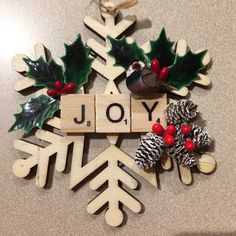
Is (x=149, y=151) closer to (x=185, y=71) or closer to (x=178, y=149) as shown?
(x=178, y=149)

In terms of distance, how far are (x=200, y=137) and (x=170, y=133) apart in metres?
0.06

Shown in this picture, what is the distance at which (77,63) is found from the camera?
29.9 inches

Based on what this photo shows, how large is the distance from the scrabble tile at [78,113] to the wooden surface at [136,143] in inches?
2.0

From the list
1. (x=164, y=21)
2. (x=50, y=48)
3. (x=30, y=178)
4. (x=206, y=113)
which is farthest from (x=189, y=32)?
(x=30, y=178)

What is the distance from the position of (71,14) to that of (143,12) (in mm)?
167

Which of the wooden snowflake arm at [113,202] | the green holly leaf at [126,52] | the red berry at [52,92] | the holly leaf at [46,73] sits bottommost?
the wooden snowflake arm at [113,202]

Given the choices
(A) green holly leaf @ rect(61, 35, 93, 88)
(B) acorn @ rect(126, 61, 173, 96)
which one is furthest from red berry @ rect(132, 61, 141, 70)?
(A) green holly leaf @ rect(61, 35, 93, 88)

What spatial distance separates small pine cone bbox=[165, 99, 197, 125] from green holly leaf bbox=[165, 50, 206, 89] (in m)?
0.05

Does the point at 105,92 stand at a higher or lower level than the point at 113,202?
higher

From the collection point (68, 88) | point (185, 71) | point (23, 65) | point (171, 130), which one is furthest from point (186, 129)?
point (23, 65)

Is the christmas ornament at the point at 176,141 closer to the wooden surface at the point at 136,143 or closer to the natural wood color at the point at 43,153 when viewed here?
the wooden surface at the point at 136,143

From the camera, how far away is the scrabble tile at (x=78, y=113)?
73 cm

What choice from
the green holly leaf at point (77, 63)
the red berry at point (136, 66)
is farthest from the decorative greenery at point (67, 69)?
the red berry at point (136, 66)

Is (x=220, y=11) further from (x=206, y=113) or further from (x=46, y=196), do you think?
(x=46, y=196)
